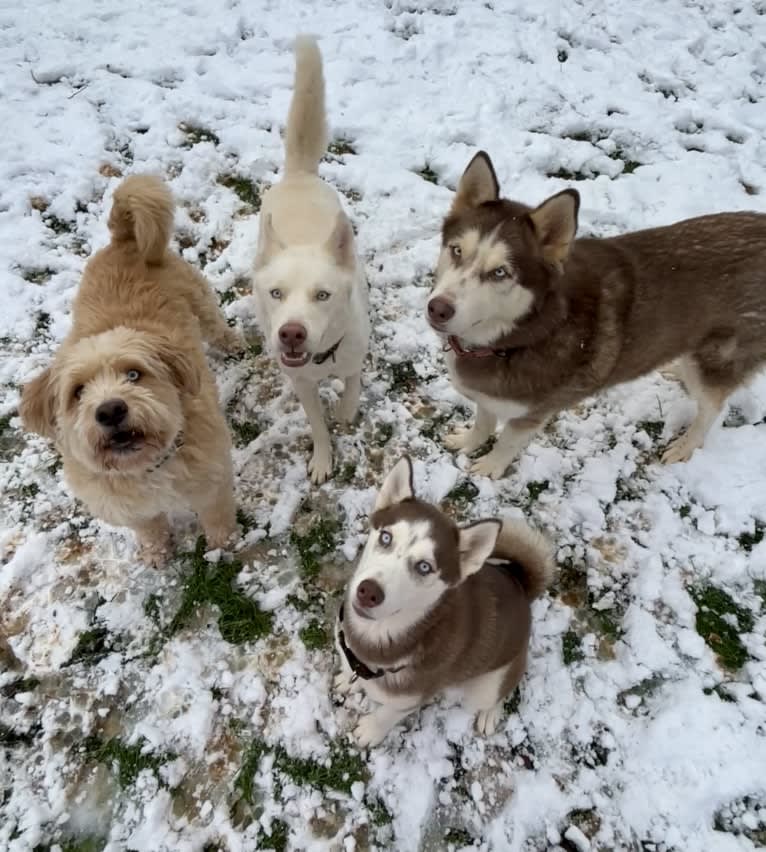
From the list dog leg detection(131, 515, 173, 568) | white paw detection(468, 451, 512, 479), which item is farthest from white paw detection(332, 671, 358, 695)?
white paw detection(468, 451, 512, 479)

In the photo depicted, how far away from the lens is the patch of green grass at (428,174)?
533 centimetres

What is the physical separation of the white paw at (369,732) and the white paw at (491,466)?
170 cm

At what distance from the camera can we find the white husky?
3.04 meters

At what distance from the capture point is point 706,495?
3936mm

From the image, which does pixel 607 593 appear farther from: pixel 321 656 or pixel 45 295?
pixel 45 295

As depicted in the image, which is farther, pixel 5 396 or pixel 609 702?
pixel 5 396

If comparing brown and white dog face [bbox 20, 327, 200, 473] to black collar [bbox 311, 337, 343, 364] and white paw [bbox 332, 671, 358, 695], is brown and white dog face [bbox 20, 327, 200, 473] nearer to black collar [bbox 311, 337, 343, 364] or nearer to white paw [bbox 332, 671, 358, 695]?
black collar [bbox 311, 337, 343, 364]

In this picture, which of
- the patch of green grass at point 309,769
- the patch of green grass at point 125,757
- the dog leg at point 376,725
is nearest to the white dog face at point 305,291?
the dog leg at point 376,725

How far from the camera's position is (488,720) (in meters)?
3.09

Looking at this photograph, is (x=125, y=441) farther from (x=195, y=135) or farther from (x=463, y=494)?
(x=195, y=135)

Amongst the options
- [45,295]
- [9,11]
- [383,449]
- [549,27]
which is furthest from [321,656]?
[9,11]

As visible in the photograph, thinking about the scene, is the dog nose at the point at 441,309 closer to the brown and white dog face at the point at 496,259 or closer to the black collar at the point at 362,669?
the brown and white dog face at the point at 496,259

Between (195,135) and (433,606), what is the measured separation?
512cm

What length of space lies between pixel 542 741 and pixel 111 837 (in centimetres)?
227
